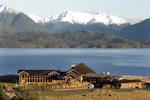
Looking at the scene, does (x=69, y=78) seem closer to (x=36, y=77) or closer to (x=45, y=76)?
(x=45, y=76)

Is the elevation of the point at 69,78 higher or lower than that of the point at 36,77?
lower

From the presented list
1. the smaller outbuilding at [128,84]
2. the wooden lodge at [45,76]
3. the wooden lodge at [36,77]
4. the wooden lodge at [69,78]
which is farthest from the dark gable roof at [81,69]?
the smaller outbuilding at [128,84]

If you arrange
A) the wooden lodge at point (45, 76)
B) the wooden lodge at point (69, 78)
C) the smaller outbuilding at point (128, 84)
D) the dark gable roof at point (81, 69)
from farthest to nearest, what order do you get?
1. the dark gable roof at point (81, 69)
2. the wooden lodge at point (45, 76)
3. the wooden lodge at point (69, 78)
4. the smaller outbuilding at point (128, 84)

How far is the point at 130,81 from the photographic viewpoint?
89.9m

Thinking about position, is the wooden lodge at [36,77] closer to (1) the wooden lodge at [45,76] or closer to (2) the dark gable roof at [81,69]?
(1) the wooden lodge at [45,76]

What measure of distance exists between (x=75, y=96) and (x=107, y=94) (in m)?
5.06

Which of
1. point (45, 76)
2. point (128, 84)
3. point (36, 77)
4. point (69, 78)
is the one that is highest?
point (45, 76)

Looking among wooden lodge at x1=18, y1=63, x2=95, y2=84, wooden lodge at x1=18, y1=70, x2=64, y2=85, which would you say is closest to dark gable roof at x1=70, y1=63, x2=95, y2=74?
wooden lodge at x1=18, y1=63, x2=95, y2=84

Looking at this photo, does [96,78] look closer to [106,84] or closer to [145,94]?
[106,84]

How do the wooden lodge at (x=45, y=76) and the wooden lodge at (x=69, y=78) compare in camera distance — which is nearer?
the wooden lodge at (x=69, y=78)

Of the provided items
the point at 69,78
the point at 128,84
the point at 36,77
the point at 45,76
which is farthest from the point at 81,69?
the point at 128,84

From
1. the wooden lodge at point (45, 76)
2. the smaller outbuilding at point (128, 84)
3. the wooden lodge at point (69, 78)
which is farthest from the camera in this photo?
the wooden lodge at point (45, 76)

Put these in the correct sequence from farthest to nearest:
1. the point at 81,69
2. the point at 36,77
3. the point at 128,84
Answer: the point at 81,69 < the point at 36,77 < the point at 128,84

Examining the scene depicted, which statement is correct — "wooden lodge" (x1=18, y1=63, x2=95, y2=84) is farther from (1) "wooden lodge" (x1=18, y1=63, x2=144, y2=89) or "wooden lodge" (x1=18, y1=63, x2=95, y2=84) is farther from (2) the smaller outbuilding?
(2) the smaller outbuilding
